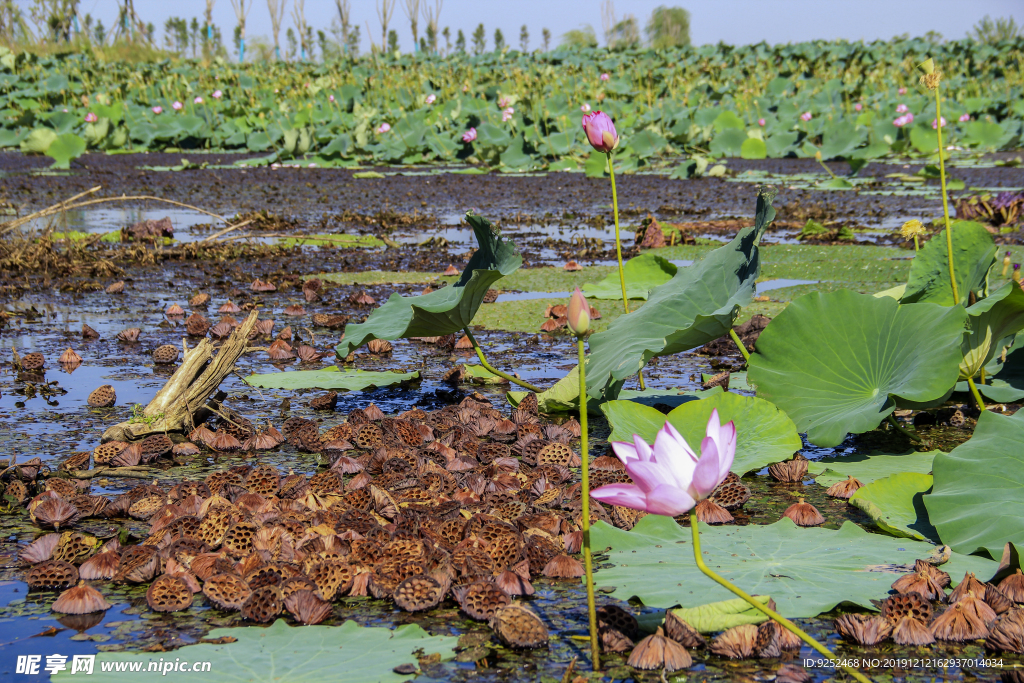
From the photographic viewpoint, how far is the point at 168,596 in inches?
48.1

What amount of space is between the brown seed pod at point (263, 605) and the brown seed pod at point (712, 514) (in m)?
0.72

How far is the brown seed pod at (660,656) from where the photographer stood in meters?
1.04

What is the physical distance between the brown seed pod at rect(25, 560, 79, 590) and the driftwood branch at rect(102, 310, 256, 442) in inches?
→ 24.9

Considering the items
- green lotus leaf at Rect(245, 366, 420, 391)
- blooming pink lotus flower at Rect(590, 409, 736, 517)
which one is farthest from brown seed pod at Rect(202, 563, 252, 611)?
green lotus leaf at Rect(245, 366, 420, 391)

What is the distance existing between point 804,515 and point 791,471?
0.89 ft

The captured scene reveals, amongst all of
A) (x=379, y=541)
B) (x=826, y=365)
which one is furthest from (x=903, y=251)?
(x=379, y=541)

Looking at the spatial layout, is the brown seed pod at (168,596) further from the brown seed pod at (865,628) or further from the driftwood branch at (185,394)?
the brown seed pod at (865,628)

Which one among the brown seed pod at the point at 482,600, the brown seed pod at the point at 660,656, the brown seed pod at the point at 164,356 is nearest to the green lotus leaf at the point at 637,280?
the brown seed pod at the point at 164,356

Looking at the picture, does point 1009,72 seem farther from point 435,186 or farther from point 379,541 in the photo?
point 379,541

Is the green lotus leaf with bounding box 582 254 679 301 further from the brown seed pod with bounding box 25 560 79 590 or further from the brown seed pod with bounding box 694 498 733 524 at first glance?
the brown seed pod with bounding box 25 560 79 590

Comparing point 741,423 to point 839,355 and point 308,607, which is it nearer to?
point 839,355

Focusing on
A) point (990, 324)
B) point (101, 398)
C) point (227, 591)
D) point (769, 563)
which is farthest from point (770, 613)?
point (101, 398)

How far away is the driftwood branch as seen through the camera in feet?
6.31

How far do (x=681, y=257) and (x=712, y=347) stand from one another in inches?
63.6
